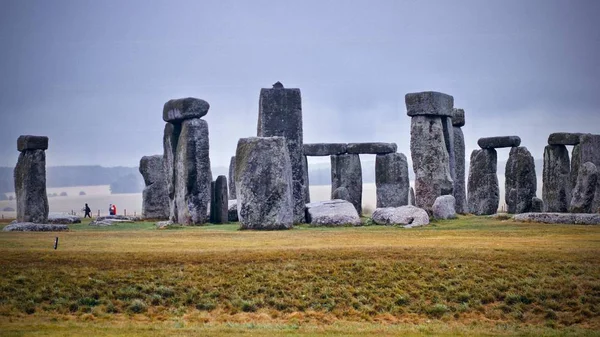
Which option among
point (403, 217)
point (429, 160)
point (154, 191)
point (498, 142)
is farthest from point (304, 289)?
point (498, 142)

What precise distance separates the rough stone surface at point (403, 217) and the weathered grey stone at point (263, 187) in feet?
12.4

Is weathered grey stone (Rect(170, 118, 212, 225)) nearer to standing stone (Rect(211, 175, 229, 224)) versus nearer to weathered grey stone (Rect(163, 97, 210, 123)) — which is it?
weathered grey stone (Rect(163, 97, 210, 123))

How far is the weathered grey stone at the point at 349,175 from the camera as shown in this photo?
51.4 meters

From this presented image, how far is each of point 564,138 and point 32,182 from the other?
824 inches

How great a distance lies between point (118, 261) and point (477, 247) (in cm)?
951

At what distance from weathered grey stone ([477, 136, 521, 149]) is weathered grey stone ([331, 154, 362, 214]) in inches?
249

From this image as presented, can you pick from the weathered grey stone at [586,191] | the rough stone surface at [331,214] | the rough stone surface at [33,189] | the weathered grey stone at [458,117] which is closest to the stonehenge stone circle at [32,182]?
the rough stone surface at [33,189]

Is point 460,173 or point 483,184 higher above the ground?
point 460,173

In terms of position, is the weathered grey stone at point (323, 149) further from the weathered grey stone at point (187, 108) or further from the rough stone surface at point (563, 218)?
the rough stone surface at point (563, 218)

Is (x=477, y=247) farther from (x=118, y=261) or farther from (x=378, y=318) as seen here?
(x=118, y=261)

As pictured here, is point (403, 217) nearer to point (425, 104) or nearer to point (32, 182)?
point (425, 104)

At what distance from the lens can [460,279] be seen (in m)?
26.5

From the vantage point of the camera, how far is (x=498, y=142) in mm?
47844

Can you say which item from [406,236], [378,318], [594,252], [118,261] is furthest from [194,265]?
[594,252]
